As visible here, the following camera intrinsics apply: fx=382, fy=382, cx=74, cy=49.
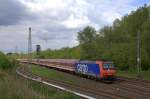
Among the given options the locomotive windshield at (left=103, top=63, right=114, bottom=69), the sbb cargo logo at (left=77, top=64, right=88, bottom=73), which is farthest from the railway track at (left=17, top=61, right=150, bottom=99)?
the sbb cargo logo at (left=77, top=64, right=88, bottom=73)

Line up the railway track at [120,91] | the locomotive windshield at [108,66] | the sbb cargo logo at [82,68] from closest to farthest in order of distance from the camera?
the railway track at [120,91]
the locomotive windshield at [108,66]
the sbb cargo logo at [82,68]

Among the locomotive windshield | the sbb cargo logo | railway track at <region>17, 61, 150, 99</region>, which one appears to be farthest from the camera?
the sbb cargo logo

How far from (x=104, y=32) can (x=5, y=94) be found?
72.2 m

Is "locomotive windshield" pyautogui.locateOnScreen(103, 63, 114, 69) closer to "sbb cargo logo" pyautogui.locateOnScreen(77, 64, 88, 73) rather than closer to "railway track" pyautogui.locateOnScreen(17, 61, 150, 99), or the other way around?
"sbb cargo logo" pyautogui.locateOnScreen(77, 64, 88, 73)

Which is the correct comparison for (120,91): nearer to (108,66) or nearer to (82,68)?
(108,66)

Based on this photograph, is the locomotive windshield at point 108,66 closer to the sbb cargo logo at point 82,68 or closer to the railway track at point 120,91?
the sbb cargo logo at point 82,68

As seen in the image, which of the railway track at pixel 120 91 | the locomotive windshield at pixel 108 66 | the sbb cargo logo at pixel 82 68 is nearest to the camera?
the railway track at pixel 120 91

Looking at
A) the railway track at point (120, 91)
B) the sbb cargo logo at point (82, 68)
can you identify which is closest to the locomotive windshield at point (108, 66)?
the sbb cargo logo at point (82, 68)

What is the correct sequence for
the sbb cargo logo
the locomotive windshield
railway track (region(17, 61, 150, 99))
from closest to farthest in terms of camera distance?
railway track (region(17, 61, 150, 99)) → the locomotive windshield → the sbb cargo logo

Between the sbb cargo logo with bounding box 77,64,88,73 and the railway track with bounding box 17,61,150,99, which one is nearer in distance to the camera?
the railway track with bounding box 17,61,150,99

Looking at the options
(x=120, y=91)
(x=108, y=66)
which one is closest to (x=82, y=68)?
(x=108, y=66)

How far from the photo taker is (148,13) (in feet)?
236

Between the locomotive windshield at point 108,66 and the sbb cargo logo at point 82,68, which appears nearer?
the locomotive windshield at point 108,66

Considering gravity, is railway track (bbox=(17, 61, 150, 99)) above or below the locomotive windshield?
below
